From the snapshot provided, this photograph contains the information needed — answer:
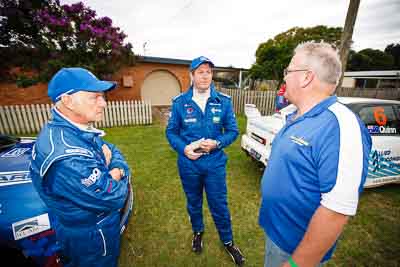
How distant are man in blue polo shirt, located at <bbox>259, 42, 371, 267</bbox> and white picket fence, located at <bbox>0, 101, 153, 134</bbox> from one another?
8114 millimetres

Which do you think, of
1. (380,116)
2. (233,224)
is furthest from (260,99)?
(233,224)

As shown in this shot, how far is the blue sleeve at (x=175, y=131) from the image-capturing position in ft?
7.26

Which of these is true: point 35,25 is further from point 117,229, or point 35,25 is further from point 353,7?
point 353,7

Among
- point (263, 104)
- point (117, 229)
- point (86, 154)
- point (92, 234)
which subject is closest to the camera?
point (86, 154)

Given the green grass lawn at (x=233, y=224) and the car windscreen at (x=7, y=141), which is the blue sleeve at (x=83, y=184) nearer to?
the green grass lawn at (x=233, y=224)

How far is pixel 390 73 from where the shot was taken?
22.8m

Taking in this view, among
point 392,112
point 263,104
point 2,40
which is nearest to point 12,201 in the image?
point 392,112

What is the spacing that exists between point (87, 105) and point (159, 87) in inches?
493

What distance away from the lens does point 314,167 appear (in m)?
1.02

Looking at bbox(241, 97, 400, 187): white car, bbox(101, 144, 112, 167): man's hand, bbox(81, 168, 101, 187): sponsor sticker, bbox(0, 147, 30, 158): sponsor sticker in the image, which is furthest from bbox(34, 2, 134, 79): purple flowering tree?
bbox(81, 168, 101, 187): sponsor sticker

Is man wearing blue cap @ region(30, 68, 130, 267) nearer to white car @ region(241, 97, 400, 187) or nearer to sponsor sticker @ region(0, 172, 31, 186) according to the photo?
sponsor sticker @ region(0, 172, 31, 186)

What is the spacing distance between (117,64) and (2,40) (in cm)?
397

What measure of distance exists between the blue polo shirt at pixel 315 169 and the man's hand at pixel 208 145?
2.65 feet

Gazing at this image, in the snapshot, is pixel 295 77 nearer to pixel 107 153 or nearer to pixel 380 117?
pixel 107 153
